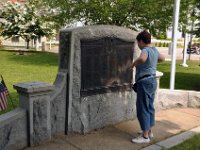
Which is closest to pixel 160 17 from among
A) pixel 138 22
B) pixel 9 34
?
pixel 138 22

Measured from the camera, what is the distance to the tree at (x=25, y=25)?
2466 centimetres

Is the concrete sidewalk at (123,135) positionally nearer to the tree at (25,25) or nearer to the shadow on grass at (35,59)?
the shadow on grass at (35,59)

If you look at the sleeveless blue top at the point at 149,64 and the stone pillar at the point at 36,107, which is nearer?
the stone pillar at the point at 36,107

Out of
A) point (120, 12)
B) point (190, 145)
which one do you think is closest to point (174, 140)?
point (190, 145)

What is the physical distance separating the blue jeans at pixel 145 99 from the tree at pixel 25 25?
66.3 feet

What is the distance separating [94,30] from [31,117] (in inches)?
73.7

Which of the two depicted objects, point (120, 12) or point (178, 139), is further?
point (120, 12)

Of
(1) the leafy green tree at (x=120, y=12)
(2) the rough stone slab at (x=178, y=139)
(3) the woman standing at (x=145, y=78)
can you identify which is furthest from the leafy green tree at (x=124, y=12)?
(3) the woman standing at (x=145, y=78)

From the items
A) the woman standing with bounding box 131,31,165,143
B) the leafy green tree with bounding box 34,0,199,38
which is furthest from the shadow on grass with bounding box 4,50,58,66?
the woman standing with bounding box 131,31,165,143

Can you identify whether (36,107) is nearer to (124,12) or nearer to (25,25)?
(124,12)

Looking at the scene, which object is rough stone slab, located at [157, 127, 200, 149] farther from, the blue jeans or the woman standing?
the blue jeans

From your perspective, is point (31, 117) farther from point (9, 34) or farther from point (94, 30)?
point (9, 34)

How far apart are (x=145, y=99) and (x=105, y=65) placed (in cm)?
112

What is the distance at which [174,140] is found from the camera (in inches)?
214
